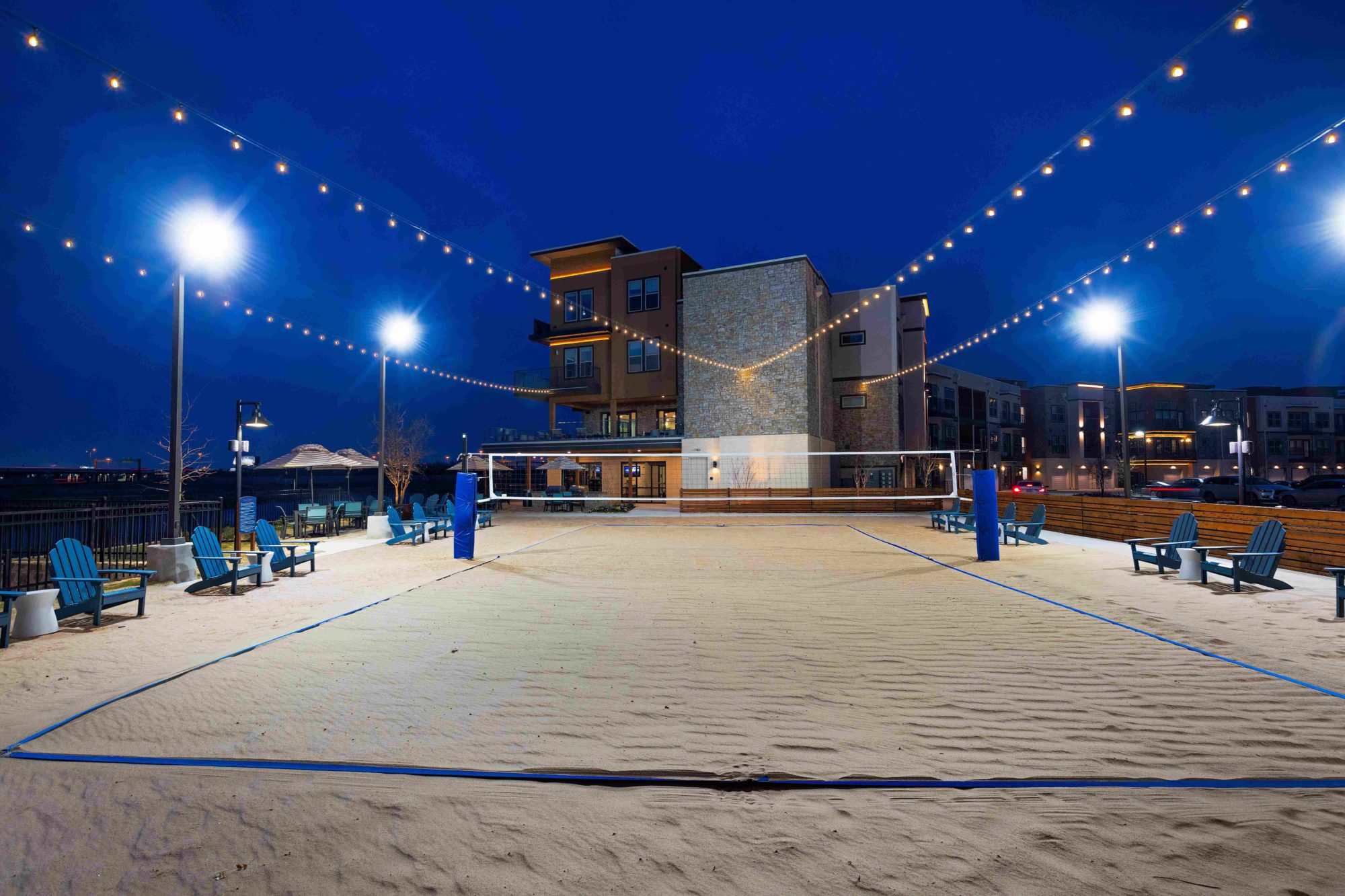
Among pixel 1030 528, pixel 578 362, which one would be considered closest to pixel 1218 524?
pixel 1030 528

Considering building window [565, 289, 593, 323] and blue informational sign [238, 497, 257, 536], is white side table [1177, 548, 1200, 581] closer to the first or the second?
blue informational sign [238, 497, 257, 536]

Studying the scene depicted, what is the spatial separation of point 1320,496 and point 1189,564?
74.8ft

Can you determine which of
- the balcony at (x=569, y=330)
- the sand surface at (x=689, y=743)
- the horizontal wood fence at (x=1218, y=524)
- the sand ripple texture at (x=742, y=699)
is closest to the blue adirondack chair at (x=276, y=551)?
the sand surface at (x=689, y=743)

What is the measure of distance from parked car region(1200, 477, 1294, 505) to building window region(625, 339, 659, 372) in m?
24.9

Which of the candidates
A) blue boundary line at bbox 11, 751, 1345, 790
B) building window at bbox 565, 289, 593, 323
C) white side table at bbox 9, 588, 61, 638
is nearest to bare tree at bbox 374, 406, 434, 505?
building window at bbox 565, 289, 593, 323

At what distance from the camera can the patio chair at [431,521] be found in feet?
53.0

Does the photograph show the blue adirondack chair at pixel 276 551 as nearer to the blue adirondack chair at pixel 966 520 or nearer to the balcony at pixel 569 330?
the blue adirondack chair at pixel 966 520

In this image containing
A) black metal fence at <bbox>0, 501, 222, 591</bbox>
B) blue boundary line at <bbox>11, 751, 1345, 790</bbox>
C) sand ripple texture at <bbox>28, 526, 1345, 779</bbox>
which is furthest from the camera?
black metal fence at <bbox>0, 501, 222, 591</bbox>

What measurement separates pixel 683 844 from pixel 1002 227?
105m

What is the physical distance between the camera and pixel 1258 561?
856cm

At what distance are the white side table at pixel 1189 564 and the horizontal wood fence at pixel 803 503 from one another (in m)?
15.1

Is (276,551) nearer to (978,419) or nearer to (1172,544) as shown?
(1172,544)

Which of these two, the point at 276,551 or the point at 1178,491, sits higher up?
the point at 276,551

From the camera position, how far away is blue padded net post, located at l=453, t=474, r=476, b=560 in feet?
38.9
